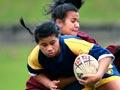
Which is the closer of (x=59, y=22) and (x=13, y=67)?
(x=59, y=22)

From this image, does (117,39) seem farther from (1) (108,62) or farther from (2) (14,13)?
(1) (108,62)

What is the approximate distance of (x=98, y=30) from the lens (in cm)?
3005

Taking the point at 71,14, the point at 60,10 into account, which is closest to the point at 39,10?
the point at 60,10

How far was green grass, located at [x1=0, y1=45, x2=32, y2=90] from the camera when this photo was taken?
2130 cm

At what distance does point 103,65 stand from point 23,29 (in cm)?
2155

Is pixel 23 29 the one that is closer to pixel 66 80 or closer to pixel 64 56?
pixel 66 80

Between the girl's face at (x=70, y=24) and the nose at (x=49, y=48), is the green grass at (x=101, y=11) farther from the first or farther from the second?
the nose at (x=49, y=48)

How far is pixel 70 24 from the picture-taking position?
29.2 ft

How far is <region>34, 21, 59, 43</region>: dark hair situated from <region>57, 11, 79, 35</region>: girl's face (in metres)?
0.68

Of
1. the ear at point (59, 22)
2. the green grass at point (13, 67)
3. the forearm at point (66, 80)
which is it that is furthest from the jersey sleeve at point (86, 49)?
the green grass at point (13, 67)

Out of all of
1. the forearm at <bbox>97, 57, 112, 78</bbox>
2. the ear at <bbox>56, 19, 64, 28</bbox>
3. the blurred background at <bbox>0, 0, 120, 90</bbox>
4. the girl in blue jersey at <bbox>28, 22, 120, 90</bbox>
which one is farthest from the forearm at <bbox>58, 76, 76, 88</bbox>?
the blurred background at <bbox>0, 0, 120, 90</bbox>

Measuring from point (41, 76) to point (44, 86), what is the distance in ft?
0.65

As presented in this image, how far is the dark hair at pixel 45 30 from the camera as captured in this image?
8141 millimetres

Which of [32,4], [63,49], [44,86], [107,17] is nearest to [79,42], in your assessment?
[63,49]
